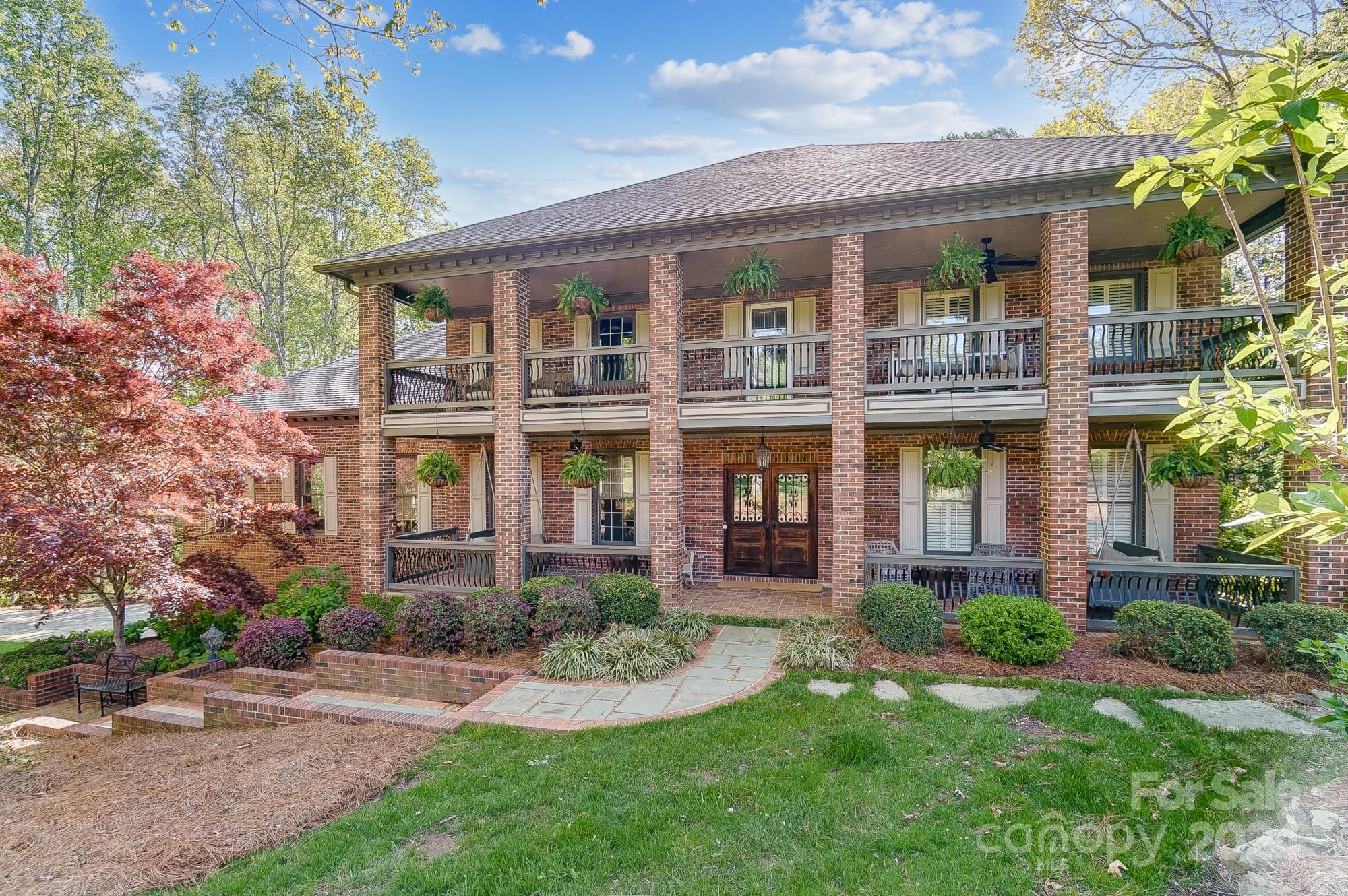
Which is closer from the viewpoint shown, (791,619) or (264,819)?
(264,819)

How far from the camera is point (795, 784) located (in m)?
4.14

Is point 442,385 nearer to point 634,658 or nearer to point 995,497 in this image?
point 634,658

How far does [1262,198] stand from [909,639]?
7.54 m

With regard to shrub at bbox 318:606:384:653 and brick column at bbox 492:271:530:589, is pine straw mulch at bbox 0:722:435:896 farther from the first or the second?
brick column at bbox 492:271:530:589

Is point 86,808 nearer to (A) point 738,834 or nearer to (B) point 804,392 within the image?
(A) point 738,834

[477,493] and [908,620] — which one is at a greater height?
[477,493]

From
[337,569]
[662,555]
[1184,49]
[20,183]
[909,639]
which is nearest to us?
[909,639]

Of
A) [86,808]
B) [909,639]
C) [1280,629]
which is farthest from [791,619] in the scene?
[86,808]

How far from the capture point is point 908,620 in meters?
6.96

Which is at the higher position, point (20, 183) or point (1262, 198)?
point (20, 183)

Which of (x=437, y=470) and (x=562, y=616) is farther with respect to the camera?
(x=437, y=470)

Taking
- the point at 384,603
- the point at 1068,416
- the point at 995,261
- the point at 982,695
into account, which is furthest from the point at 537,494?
the point at 995,261

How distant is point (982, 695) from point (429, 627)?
6.80 m

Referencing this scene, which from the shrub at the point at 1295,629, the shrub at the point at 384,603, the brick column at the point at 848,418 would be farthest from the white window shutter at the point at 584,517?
the shrub at the point at 1295,629
